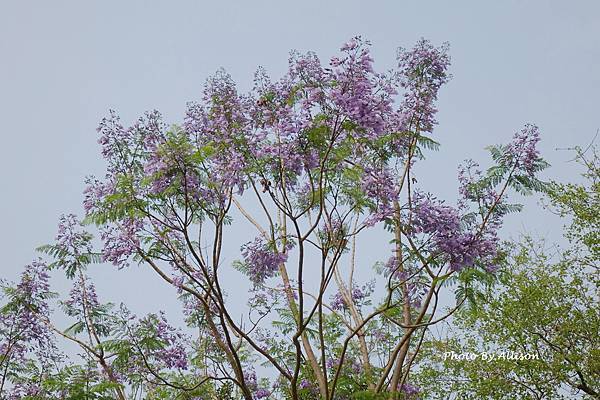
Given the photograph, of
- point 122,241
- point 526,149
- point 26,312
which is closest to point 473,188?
point 526,149

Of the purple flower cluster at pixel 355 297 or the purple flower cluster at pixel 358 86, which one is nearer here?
the purple flower cluster at pixel 358 86

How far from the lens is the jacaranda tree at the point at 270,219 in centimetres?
601

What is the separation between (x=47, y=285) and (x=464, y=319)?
259 inches

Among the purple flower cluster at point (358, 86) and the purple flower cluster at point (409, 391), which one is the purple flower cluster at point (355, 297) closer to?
the purple flower cluster at point (409, 391)

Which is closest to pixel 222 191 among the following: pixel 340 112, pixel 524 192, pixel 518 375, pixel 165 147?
pixel 165 147

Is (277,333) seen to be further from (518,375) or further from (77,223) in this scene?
(518,375)

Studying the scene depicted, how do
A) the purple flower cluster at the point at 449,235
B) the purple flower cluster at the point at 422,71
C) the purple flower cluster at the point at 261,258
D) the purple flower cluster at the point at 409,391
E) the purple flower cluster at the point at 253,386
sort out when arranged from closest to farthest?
the purple flower cluster at the point at 449,235
the purple flower cluster at the point at 261,258
the purple flower cluster at the point at 422,71
the purple flower cluster at the point at 409,391
the purple flower cluster at the point at 253,386

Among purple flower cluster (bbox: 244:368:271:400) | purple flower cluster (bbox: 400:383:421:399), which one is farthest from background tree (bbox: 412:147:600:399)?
purple flower cluster (bbox: 244:368:271:400)

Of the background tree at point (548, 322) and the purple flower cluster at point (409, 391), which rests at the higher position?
the background tree at point (548, 322)

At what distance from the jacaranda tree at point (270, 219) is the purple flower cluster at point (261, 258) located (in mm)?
16

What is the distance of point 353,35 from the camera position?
19.1 feet

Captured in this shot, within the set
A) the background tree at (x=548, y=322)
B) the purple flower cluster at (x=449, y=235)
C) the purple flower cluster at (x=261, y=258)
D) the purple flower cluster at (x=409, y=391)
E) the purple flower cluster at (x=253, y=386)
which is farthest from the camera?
the background tree at (x=548, y=322)

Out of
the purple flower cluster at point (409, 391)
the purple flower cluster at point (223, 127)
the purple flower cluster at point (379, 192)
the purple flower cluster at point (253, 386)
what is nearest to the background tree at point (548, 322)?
the purple flower cluster at point (409, 391)

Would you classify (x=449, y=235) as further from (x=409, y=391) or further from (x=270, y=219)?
(x=409, y=391)
